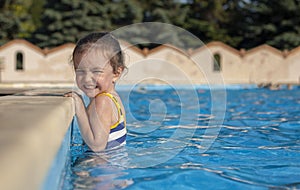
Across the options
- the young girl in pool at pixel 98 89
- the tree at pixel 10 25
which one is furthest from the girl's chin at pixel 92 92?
the tree at pixel 10 25

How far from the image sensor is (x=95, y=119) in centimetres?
244

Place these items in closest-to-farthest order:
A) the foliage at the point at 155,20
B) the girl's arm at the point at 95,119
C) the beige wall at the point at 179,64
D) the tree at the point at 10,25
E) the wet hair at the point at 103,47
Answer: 1. the girl's arm at the point at 95,119
2. the wet hair at the point at 103,47
3. the beige wall at the point at 179,64
4. the foliage at the point at 155,20
5. the tree at the point at 10,25

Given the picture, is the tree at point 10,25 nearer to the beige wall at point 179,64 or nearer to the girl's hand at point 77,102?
the beige wall at point 179,64

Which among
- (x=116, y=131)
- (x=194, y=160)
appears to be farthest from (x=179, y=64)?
(x=116, y=131)

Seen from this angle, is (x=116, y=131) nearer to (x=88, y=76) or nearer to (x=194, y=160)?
(x=88, y=76)

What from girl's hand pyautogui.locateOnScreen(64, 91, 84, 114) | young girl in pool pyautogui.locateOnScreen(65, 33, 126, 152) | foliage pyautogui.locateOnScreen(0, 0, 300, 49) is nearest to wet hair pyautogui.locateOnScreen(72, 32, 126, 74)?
young girl in pool pyautogui.locateOnScreen(65, 33, 126, 152)

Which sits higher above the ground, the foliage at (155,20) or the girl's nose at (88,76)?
the foliage at (155,20)

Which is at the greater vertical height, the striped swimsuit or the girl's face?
the girl's face

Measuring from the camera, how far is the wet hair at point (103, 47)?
8.50ft

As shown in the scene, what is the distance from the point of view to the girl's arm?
2457 mm

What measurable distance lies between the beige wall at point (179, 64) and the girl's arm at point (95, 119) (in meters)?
14.0

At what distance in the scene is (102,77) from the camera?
260 centimetres

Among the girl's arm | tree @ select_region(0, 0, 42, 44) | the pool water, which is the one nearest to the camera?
the pool water

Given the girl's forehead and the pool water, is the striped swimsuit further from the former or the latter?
the girl's forehead
